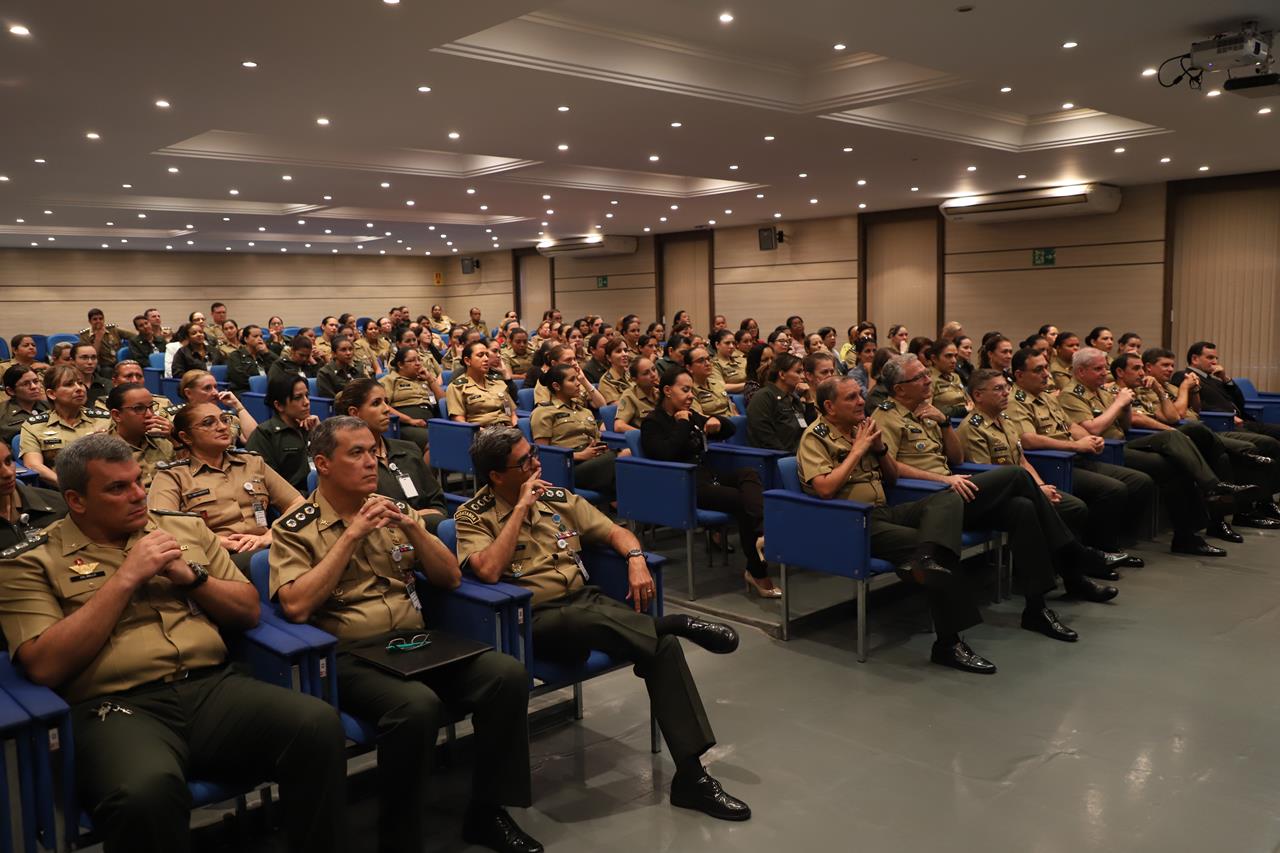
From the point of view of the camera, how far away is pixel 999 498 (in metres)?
4.62

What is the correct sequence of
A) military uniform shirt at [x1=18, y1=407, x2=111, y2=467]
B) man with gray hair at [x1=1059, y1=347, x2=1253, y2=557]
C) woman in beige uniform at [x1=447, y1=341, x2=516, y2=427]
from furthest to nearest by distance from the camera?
woman in beige uniform at [x1=447, y1=341, x2=516, y2=427] < man with gray hair at [x1=1059, y1=347, x2=1253, y2=557] < military uniform shirt at [x1=18, y1=407, x2=111, y2=467]

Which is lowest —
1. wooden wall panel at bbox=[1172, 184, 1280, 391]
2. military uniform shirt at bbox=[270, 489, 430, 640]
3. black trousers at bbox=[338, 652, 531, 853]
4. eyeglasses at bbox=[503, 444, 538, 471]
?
black trousers at bbox=[338, 652, 531, 853]

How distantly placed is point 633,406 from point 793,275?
1103 centimetres

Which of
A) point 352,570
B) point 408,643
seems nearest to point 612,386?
point 352,570

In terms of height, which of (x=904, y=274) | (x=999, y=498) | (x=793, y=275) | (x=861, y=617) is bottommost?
(x=861, y=617)

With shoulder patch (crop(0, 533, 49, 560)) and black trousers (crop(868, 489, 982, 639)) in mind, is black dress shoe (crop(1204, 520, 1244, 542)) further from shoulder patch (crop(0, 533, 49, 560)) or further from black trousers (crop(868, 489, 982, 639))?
shoulder patch (crop(0, 533, 49, 560))

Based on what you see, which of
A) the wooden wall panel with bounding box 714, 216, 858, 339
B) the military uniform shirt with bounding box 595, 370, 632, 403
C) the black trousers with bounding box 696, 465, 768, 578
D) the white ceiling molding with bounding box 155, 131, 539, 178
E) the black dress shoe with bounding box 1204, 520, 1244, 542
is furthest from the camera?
the wooden wall panel with bounding box 714, 216, 858, 339

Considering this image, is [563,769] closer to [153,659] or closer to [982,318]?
[153,659]

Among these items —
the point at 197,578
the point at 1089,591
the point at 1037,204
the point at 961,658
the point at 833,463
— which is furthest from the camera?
the point at 1037,204

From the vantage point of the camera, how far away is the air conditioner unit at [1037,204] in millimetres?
12398

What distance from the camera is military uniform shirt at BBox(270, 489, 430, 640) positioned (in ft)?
9.27

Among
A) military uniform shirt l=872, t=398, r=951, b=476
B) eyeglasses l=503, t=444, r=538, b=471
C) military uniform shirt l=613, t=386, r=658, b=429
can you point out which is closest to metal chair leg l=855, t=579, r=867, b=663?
military uniform shirt l=872, t=398, r=951, b=476

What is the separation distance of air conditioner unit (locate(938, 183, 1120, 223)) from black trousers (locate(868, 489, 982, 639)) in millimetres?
9666

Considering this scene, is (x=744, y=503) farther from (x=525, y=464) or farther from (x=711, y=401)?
(x=525, y=464)
